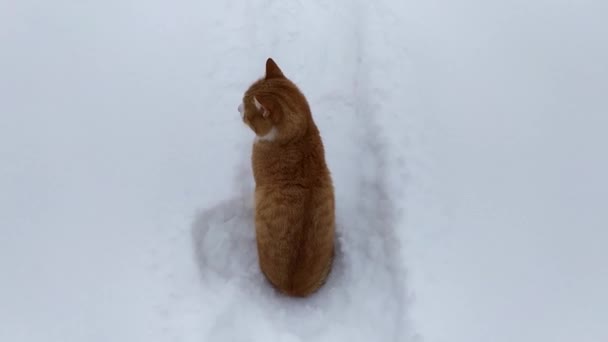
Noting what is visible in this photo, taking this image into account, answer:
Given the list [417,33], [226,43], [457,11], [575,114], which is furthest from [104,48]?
[575,114]

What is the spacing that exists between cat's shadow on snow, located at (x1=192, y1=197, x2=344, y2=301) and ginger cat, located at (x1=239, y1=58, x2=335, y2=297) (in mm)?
137

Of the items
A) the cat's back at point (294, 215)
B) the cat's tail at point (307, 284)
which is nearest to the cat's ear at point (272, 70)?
the cat's back at point (294, 215)

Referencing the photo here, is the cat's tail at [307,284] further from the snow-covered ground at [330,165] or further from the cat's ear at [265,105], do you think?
the cat's ear at [265,105]

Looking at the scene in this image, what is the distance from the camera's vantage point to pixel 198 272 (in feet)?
7.59

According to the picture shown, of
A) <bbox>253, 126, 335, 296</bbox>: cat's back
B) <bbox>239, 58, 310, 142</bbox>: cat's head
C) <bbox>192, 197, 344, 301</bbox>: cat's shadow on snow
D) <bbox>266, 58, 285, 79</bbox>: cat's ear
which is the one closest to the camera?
<bbox>253, 126, 335, 296</bbox>: cat's back

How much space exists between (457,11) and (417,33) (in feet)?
1.18

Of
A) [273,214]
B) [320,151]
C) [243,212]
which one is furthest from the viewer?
[243,212]

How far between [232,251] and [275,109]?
0.86m

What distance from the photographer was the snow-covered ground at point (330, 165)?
2.20 m

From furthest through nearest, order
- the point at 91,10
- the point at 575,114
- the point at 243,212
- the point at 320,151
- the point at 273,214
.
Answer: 1. the point at 91,10
2. the point at 575,114
3. the point at 243,212
4. the point at 320,151
5. the point at 273,214

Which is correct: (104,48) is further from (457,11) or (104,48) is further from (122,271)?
(457,11)

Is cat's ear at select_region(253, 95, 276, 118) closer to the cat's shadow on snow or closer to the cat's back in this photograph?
the cat's back

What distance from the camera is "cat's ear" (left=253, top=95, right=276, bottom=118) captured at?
2098 mm

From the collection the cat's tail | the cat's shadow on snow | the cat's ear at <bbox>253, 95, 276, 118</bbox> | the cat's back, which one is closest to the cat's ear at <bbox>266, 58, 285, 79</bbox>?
the cat's ear at <bbox>253, 95, 276, 118</bbox>
